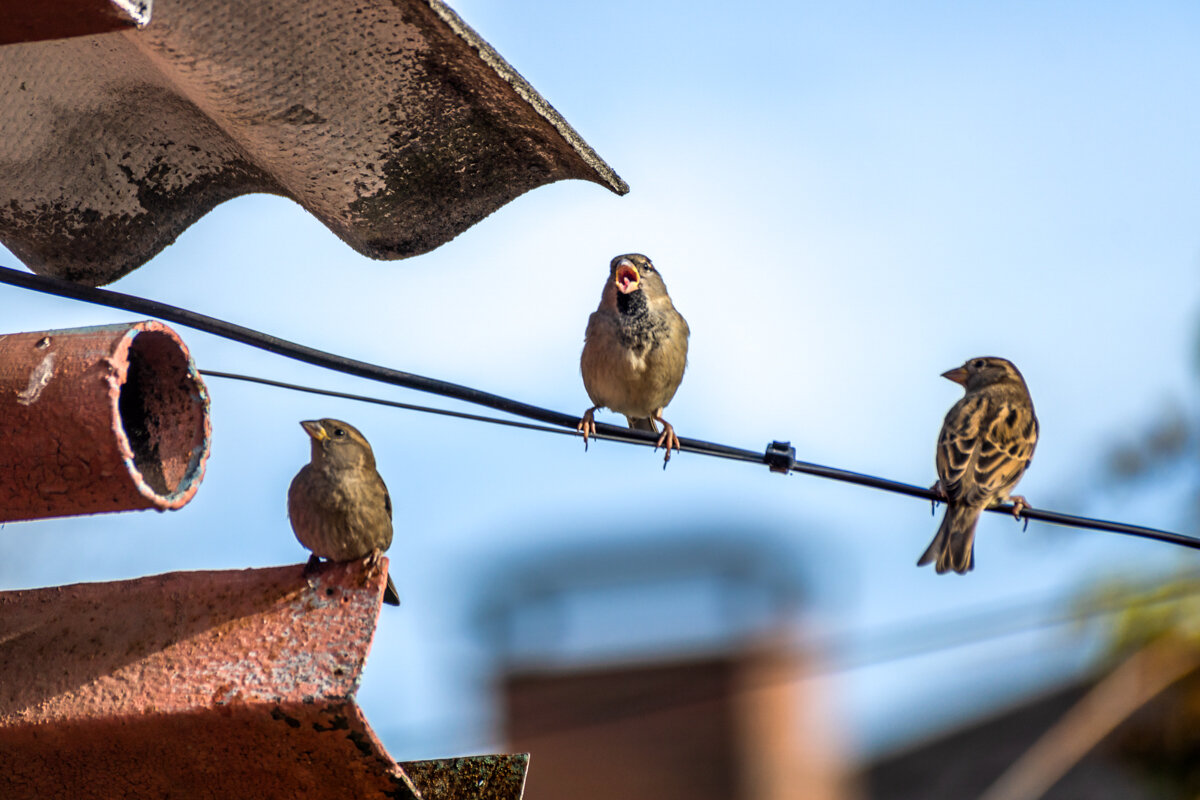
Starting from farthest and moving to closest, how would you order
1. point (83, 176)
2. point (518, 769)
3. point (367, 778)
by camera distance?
point (83, 176) < point (518, 769) < point (367, 778)

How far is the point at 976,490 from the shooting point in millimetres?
6137

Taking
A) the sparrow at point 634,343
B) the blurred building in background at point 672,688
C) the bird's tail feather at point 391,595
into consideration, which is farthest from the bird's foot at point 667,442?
the blurred building in background at point 672,688

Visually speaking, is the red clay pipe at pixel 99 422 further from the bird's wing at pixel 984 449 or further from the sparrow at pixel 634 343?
the bird's wing at pixel 984 449

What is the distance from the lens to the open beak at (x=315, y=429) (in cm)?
386

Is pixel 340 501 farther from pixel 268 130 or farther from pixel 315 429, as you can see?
pixel 268 130

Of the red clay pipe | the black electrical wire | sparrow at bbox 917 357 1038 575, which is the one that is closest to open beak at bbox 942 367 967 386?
sparrow at bbox 917 357 1038 575

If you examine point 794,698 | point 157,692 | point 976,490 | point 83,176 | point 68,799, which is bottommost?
point 794,698

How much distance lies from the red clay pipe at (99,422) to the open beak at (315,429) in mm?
938

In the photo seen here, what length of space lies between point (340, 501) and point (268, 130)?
893 millimetres

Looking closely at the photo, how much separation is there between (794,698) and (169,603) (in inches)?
563

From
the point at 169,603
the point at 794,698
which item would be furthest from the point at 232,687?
the point at 794,698

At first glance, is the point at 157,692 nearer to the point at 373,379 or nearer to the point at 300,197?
the point at 373,379

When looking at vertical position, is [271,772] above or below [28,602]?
below

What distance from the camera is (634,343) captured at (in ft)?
19.4
